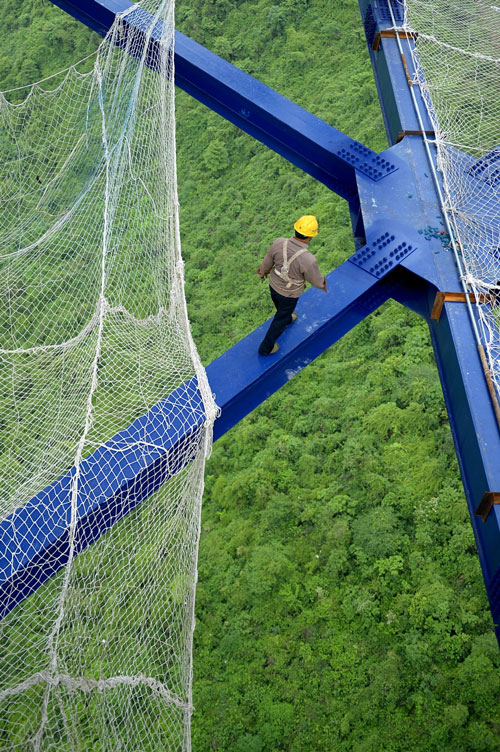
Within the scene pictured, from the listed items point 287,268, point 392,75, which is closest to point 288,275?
point 287,268

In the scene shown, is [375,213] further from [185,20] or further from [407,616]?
[185,20]

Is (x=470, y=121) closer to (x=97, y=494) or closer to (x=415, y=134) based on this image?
(x=415, y=134)

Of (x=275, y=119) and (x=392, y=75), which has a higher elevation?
(x=392, y=75)

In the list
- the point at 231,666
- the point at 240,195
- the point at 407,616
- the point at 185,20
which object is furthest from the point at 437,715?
the point at 185,20

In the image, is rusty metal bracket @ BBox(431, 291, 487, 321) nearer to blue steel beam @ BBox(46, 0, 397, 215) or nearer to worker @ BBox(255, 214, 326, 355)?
worker @ BBox(255, 214, 326, 355)

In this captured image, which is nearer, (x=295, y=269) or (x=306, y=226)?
(x=306, y=226)

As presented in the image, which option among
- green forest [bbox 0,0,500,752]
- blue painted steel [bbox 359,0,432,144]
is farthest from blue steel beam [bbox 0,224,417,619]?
green forest [bbox 0,0,500,752]

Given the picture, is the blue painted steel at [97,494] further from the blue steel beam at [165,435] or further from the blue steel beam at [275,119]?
the blue steel beam at [275,119]
